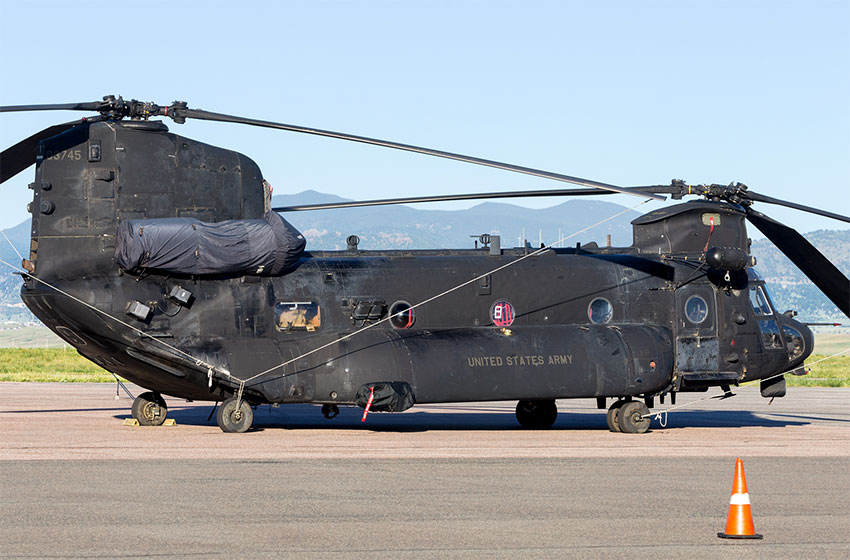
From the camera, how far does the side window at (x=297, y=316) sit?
21.7 meters

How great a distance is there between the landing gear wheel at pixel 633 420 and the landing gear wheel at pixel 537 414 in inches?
75.4

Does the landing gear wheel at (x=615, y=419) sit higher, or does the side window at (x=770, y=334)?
the side window at (x=770, y=334)

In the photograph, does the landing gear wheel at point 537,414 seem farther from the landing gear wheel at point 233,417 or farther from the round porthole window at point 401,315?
the landing gear wheel at point 233,417

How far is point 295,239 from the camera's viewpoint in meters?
21.6

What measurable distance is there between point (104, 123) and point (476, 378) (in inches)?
340

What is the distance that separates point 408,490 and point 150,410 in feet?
33.3

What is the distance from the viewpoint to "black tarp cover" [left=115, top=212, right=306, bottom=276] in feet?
67.0

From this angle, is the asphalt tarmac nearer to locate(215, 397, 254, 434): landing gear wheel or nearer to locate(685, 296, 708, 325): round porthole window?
locate(215, 397, 254, 434): landing gear wheel

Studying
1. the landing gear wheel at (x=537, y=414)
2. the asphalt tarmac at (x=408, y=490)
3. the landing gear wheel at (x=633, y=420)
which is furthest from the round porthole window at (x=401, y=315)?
the landing gear wheel at (x=633, y=420)

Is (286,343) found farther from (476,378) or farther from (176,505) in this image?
(176,505)

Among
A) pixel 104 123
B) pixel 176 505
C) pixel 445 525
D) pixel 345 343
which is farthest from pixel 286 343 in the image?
pixel 445 525

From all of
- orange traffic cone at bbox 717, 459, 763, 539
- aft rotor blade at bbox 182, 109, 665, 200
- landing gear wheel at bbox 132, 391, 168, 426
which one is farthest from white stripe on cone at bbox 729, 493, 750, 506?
landing gear wheel at bbox 132, 391, 168, 426

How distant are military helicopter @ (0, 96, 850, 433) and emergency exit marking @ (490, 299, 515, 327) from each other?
50 mm

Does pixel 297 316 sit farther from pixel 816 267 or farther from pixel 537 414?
pixel 816 267
